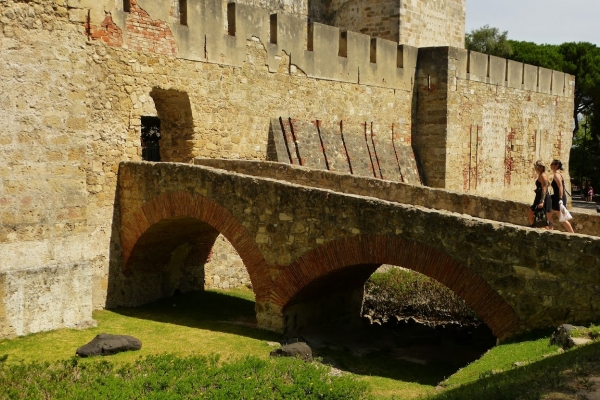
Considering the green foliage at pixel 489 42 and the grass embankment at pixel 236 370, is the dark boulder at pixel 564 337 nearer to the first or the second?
the grass embankment at pixel 236 370

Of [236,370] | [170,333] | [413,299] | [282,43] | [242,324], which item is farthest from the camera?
[282,43]

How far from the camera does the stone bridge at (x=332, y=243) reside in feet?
25.8

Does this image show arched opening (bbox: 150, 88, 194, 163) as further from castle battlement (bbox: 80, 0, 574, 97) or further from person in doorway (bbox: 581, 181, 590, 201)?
person in doorway (bbox: 581, 181, 590, 201)

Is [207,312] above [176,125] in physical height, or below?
below

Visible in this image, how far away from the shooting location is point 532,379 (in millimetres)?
6117

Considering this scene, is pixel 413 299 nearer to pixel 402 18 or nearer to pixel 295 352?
pixel 295 352

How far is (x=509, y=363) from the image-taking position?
7270 millimetres

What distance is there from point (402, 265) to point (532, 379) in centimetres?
284

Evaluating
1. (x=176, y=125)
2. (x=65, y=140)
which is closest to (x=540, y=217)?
(x=65, y=140)

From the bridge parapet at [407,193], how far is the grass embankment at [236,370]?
2863mm

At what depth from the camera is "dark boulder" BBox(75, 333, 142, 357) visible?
28.7 ft

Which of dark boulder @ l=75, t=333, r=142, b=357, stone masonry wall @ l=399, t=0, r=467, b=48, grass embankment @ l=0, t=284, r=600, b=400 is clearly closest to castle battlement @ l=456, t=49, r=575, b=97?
stone masonry wall @ l=399, t=0, r=467, b=48

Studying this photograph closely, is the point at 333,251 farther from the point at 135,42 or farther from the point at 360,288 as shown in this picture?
the point at 135,42

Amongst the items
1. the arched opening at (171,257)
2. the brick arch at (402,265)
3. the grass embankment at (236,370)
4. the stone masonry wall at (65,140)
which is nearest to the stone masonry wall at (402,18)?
the stone masonry wall at (65,140)
